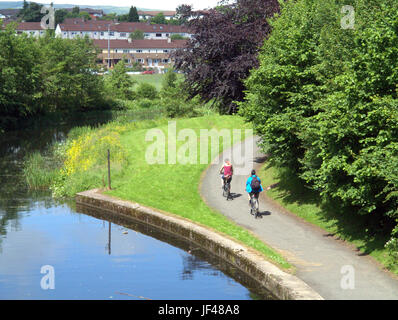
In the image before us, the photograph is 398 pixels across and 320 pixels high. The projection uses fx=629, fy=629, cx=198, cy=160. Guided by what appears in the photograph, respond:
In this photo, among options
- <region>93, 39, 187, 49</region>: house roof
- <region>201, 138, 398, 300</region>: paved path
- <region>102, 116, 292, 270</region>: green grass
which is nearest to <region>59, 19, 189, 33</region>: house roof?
<region>93, 39, 187, 49</region>: house roof

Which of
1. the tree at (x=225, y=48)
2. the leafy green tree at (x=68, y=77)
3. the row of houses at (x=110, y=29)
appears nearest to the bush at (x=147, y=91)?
the leafy green tree at (x=68, y=77)

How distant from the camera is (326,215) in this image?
70.3 feet

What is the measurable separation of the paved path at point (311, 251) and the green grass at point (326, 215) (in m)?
0.30

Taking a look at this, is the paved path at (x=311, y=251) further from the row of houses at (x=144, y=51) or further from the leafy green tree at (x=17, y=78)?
the row of houses at (x=144, y=51)

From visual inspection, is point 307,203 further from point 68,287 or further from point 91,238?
point 68,287

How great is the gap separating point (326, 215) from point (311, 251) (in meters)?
3.72

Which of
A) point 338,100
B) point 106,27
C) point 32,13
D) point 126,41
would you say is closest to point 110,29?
point 106,27

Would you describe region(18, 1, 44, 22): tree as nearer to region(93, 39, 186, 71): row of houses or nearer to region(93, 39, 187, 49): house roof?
region(93, 39, 186, 71): row of houses

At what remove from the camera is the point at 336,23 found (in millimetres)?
20344

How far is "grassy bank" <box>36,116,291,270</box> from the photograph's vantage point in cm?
2175

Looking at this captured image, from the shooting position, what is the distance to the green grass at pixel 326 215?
57.9 feet

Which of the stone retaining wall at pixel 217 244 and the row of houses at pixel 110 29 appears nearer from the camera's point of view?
the stone retaining wall at pixel 217 244

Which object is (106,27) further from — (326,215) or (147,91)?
(326,215)
